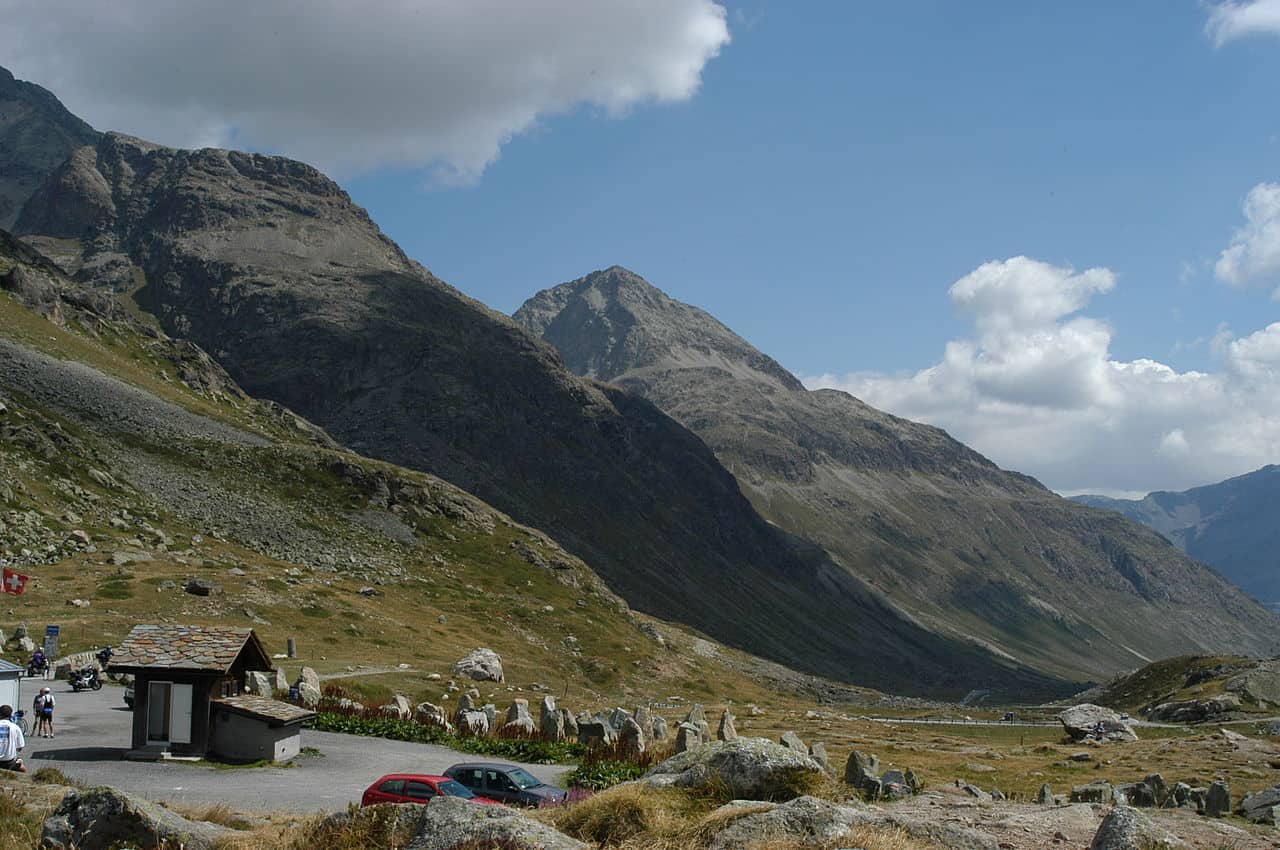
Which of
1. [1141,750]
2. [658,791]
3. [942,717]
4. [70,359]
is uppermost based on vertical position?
[70,359]

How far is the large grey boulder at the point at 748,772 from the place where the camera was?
19625mm

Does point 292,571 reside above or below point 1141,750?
above

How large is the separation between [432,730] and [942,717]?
116m

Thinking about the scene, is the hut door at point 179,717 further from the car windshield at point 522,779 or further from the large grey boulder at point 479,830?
the large grey boulder at point 479,830

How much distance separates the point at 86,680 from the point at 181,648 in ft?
67.8

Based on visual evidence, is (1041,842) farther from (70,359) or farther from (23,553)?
(70,359)

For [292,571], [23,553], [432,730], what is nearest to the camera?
[432,730]

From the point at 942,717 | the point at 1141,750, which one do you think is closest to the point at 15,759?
the point at 1141,750

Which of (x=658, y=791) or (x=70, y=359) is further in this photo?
(x=70, y=359)

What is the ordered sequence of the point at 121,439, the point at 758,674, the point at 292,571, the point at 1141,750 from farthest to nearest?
the point at 758,674 < the point at 121,439 < the point at 292,571 < the point at 1141,750

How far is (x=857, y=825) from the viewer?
15.4m

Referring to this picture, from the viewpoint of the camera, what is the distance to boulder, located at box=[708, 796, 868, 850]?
14758 mm

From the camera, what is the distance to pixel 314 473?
144 m

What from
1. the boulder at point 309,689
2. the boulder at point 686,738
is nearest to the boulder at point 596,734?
the boulder at point 686,738
